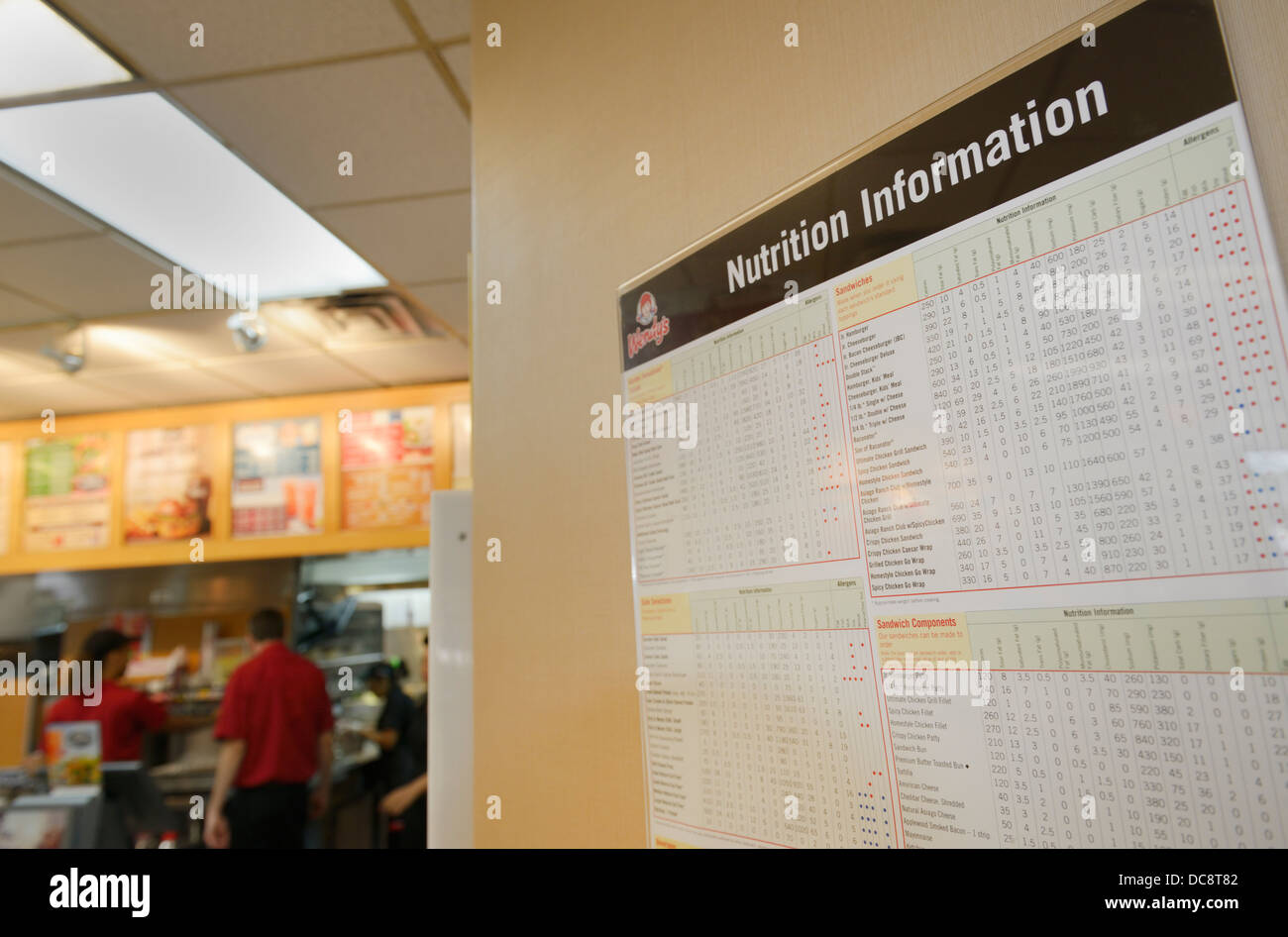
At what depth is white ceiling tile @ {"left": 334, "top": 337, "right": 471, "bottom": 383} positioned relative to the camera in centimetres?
379

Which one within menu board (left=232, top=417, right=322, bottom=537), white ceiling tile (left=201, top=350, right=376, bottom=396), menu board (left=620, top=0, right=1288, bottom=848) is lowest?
menu board (left=620, top=0, right=1288, bottom=848)

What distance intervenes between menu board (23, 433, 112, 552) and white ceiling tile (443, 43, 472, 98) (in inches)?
140

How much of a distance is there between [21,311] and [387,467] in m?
1.66

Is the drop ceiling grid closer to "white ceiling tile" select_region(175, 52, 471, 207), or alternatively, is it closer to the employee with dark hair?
"white ceiling tile" select_region(175, 52, 471, 207)

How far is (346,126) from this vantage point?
218 centimetres

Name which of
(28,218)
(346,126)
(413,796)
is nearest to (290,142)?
(346,126)

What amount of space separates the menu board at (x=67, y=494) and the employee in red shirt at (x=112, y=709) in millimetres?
995

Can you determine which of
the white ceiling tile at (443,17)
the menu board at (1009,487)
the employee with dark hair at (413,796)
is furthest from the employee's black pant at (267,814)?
the white ceiling tile at (443,17)

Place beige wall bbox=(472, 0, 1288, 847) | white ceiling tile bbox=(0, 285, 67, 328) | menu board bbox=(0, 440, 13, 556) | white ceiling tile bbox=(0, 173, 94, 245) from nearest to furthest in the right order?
beige wall bbox=(472, 0, 1288, 847)
white ceiling tile bbox=(0, 173, 94, 245)
white ceiling tile bbox=(0, 285, 67, 328)
menu board bbox=(0, 440, 13, 556)

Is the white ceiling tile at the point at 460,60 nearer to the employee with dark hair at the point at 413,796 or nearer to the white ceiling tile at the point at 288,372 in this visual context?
the employee with dark hair at the point at 413,796

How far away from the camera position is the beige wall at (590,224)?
0.95m

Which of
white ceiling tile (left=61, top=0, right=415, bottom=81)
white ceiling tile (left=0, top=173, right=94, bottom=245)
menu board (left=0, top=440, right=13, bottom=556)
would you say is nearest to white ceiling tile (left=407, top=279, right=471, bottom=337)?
white ceiling tile (left=0, top=173, right=94, bottom=245)

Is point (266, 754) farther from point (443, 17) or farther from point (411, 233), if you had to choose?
point (443, 17)

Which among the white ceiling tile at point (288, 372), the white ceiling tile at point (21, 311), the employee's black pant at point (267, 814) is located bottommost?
the employee's black pant at point (267, 814)
